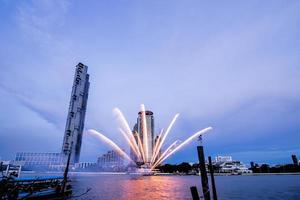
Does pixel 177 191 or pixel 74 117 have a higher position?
pixel 74 117

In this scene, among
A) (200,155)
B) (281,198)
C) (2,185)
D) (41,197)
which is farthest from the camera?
(281,198)

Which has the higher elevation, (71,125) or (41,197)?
(71,125)

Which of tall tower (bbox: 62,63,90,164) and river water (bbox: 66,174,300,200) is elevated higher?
tall tower (bbox: 62,63,90,164)

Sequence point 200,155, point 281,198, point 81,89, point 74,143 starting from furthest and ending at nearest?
point 81,89, point 74,143, point 281,198, point 200,155

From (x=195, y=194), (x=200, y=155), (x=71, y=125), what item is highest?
(x=71, y=125)

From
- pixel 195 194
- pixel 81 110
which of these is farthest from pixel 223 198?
pixel 81 110

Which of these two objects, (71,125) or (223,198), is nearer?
(223,198)

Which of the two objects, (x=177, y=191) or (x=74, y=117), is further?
(x=74, y=117)

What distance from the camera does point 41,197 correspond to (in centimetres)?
3384

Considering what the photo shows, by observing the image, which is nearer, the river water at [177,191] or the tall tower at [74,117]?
the river water at [177,191]

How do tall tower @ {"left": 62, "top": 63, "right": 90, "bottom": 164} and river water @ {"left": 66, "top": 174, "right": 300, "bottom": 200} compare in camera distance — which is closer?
river water @ {"left": 66, "top": 174, "right": 300, "bottom": 200}

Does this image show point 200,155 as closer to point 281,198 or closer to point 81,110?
point 281,198

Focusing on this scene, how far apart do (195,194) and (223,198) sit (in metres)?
35.9

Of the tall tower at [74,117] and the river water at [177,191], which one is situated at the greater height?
the tall tower at [74,117]
